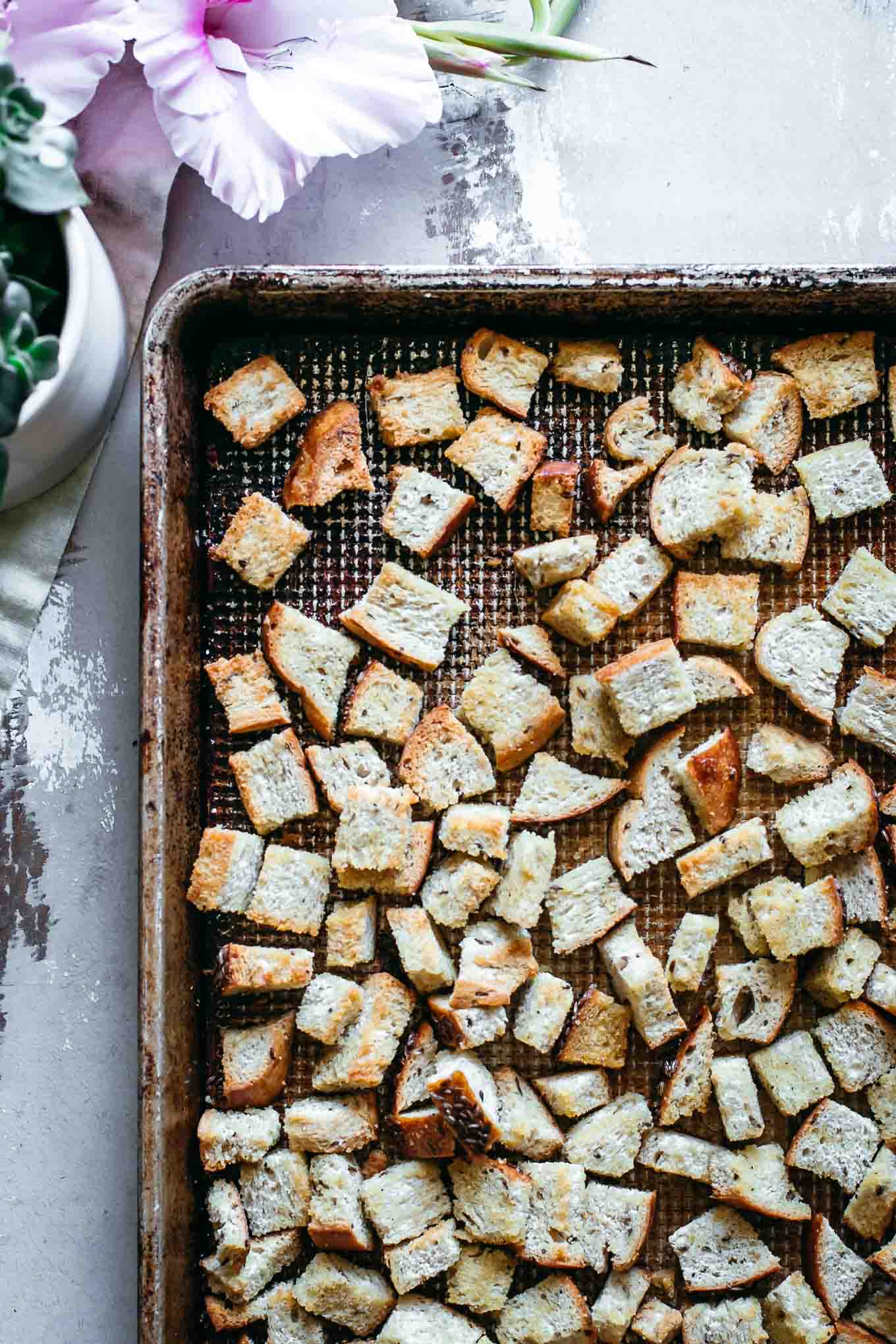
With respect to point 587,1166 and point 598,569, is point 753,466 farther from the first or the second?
point 587,1166

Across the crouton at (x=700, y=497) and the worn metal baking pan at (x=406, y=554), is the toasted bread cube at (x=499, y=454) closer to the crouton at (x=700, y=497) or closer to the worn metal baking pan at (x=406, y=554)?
the worn metal baking pan at (x=406, y=554)

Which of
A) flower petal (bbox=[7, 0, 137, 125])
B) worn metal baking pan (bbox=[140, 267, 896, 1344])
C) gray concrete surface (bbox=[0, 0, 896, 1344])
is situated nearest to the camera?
flower petal (bbox=[7, 0, 137, 125])

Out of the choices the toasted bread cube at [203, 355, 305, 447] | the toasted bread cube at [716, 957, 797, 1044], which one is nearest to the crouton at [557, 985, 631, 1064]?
the toasted bread cube at [716, 957, 797, 1044]

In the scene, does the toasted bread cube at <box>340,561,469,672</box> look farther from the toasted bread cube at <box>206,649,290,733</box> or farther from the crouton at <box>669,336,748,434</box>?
the crouton at <box>669,336,748,434</box>

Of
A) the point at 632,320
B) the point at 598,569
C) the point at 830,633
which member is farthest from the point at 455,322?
the point at 830,633

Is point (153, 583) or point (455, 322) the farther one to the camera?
point (455, 322)

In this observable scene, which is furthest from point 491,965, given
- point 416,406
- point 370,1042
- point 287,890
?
point 416,406

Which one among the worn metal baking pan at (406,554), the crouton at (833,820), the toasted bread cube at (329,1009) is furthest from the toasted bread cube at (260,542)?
the crouton at (833,820)

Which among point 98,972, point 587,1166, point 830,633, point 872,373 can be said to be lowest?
point 587,1166

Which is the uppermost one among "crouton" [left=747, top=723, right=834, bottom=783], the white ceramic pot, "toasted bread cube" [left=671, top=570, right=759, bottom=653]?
the white ceramic pot
